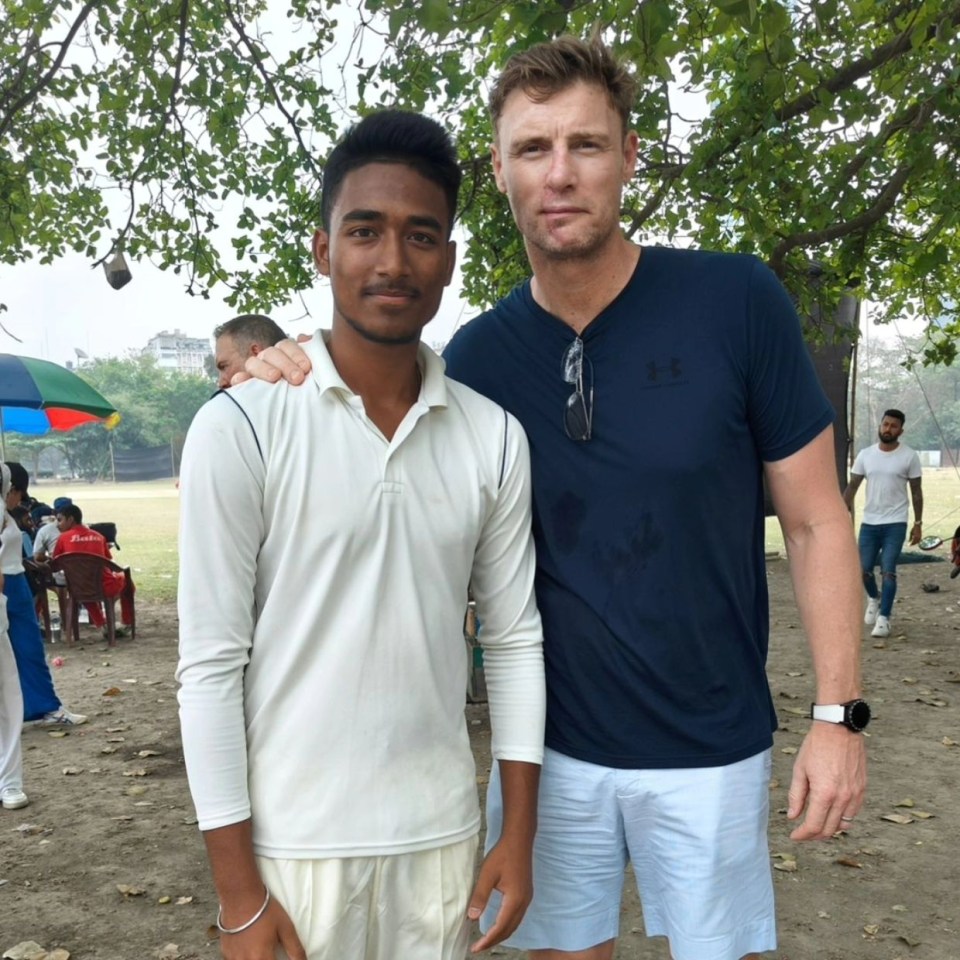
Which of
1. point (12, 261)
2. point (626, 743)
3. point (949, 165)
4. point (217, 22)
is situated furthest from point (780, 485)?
point (12, 261)

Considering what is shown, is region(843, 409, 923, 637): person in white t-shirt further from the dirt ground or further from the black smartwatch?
the black smartwatch

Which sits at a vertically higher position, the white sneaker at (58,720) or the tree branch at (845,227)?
the tree branch at (845,227)

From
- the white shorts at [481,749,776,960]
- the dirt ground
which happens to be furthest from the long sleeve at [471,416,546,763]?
the dirt ground

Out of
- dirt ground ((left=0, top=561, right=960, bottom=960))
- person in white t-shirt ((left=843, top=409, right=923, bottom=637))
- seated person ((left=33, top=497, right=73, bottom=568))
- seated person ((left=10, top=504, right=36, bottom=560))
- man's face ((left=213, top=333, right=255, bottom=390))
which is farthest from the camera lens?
seated person ((left=33, top=497, right=73, bottom=568))

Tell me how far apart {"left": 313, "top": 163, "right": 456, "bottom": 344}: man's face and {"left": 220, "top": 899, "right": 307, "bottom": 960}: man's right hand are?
101 cm

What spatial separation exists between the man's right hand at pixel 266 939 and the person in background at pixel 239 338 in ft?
9.93

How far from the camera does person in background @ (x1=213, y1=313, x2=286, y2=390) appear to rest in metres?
4.49

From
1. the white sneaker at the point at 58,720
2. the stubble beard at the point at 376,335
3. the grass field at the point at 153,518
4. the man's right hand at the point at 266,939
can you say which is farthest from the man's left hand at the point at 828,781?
the grass field at the point at 153,518

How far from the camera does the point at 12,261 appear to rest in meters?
9.39

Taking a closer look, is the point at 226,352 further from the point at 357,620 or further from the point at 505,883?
the point at 505,883

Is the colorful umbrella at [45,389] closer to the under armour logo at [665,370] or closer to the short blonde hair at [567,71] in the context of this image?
the short blonde hair at [567,71]

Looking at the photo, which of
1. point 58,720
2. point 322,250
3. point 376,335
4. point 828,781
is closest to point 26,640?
point 58,720

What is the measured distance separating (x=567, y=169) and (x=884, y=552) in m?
9.26

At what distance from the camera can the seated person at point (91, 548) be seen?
11125mm
